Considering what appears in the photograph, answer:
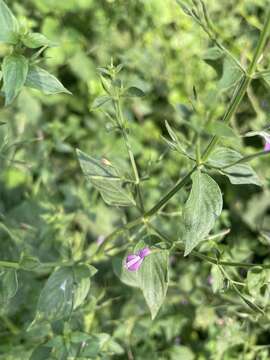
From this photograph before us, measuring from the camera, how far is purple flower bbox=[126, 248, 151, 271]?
48.5 inches

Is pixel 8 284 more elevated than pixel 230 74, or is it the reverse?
pixel 230 74

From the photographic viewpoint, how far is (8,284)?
1.31 m

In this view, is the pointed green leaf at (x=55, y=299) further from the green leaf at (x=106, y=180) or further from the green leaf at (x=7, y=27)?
the green leaf at (x=7, y=27)

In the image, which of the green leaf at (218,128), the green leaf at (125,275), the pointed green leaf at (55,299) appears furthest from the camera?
the green leaf at (125,275)

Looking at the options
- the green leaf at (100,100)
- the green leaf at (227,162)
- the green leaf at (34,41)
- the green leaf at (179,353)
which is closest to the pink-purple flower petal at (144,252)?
the green leaf at (227,162)

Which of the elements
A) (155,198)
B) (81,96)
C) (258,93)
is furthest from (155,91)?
(155,198)

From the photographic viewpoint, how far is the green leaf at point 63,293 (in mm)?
1431

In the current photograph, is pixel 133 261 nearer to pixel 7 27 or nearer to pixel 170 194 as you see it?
pixel 170 194

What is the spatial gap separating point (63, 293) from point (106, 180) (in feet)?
1.02

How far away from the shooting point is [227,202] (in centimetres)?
263

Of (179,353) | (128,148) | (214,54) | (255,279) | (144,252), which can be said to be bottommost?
(179,353)

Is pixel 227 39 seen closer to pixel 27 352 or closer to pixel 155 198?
pixel 155 198

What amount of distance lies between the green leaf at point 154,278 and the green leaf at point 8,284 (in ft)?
0.95

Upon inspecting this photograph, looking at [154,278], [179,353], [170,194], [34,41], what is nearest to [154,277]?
[154,278]
